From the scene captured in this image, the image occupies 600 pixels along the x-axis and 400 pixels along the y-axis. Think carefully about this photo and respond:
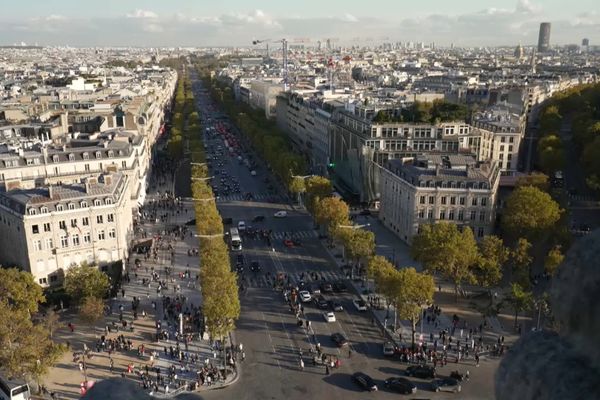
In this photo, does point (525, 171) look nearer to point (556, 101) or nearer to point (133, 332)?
point (556, 101)

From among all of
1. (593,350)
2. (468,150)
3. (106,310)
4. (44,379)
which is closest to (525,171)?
(468,150)

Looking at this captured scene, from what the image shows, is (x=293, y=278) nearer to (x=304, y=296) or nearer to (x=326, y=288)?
(x=326, y=288)

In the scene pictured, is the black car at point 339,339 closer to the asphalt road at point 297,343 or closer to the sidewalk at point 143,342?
the asphalt road at point 297,343

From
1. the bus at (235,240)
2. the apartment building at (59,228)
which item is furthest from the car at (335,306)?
the apartment building at (59,228)

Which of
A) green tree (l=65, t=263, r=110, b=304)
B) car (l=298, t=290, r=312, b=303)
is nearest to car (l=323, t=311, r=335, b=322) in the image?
car (l=298, t=290, r=312, b=303)

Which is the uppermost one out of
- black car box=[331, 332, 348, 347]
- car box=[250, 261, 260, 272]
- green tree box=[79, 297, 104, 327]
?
green tree box=[79, 297, 104, 327]

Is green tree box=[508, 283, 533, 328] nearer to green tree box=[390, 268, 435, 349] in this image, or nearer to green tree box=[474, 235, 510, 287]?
green tree box=[474, 235, 510, 287]
